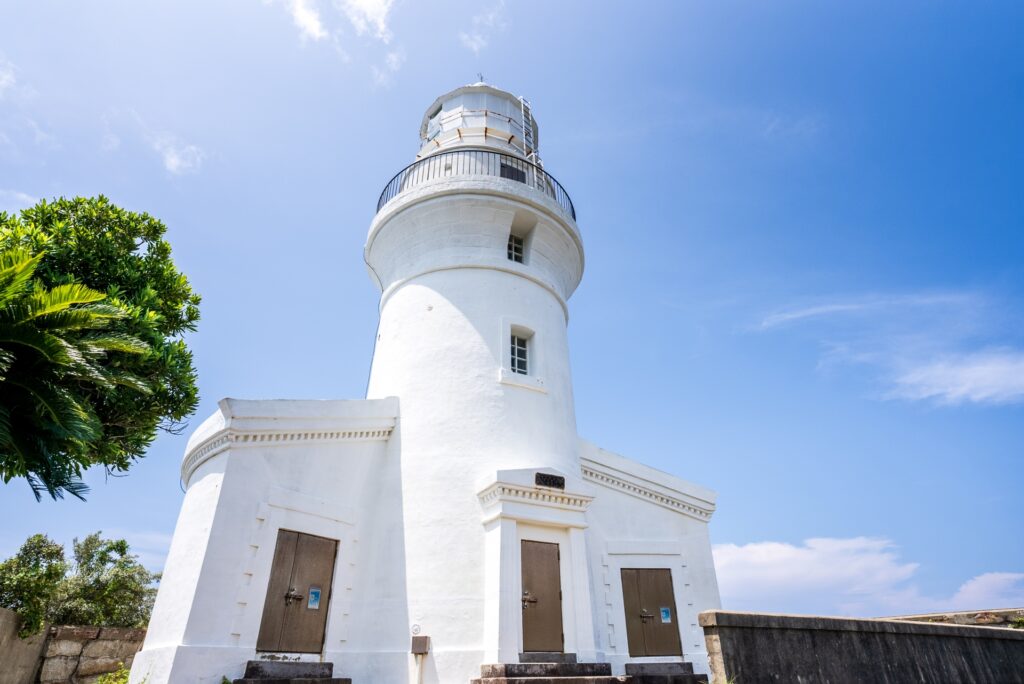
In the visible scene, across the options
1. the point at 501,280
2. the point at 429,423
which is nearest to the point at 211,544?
the point at 429,423

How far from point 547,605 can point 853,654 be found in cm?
441

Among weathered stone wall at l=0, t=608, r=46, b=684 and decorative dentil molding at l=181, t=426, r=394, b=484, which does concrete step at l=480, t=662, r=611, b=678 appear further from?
weathered stone wall at l=0, t=608, r=46, b=684

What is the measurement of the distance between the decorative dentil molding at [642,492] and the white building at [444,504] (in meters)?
0.06

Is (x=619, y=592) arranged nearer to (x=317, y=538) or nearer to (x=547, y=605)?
(x=547, y=605)

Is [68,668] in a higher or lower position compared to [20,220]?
lower

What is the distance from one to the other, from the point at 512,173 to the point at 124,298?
8.90m

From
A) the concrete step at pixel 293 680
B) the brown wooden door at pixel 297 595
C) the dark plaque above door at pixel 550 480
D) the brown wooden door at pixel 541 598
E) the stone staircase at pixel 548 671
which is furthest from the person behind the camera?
the dark plaque above door at pixel 550 480

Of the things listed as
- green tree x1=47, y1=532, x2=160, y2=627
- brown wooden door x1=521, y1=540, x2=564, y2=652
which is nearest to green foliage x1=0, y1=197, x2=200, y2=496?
brown wooden door x1=521, y1=540, x2=564, y2=652

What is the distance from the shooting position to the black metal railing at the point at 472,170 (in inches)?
556

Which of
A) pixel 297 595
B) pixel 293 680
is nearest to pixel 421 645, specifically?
pixel 293 680

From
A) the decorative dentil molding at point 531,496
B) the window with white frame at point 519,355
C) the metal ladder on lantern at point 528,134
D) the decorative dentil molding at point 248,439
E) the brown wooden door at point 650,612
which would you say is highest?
the metal ladder on lantern at point 528,134

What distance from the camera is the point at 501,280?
12516 mm

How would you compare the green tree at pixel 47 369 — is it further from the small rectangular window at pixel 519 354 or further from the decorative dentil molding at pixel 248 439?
the small rectangular window at pixel 519 354

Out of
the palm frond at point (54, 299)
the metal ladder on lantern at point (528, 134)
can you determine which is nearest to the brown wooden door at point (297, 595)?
the palm frond at point (54, 299)
